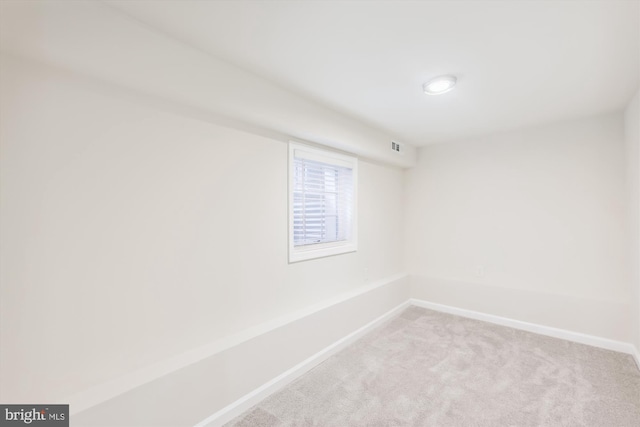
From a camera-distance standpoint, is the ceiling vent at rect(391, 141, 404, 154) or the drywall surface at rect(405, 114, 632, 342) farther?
the ceiling vent at rect(391, 141, 404, 154)

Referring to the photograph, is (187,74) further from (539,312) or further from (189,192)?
(539,312)

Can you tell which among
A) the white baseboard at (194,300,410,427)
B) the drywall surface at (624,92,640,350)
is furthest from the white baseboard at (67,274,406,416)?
the drywall surface at (624,92,640,350)

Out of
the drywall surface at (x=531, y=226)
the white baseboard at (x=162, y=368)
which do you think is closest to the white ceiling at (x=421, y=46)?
the drywall surface at (x=531, y=226)

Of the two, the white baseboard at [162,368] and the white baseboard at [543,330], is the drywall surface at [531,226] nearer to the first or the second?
the white baseboard at [543,330]

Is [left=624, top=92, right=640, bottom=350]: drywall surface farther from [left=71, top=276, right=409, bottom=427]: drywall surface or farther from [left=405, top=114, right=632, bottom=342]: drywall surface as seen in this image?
[left=71, top=276, right=409, bottom=427]: drywall surface

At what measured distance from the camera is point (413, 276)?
13.8ft

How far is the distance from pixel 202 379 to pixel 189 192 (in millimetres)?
1193

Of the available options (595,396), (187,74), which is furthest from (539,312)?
(187,74)

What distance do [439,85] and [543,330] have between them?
9.91 feet

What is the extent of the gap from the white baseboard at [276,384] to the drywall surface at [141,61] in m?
2.01

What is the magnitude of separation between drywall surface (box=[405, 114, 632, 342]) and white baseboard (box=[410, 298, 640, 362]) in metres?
0.06

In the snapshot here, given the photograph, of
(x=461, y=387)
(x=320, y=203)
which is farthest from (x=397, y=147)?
(x=461, y=387)

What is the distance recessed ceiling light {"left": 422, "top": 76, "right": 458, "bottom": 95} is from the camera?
6.70 feet

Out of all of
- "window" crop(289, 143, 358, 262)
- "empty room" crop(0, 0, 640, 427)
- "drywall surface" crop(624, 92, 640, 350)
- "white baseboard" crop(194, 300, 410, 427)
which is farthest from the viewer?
"window" crop(289, 143, 358, 262)
